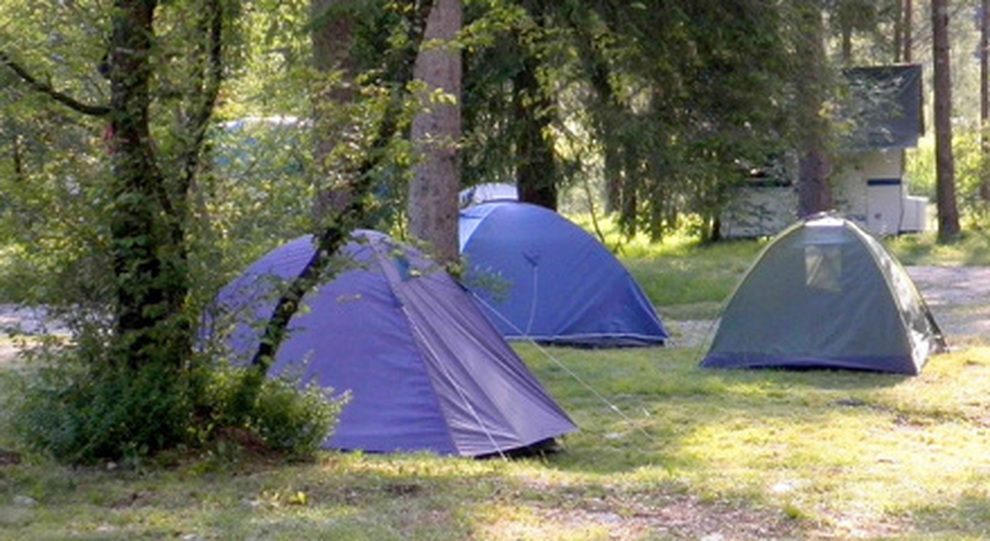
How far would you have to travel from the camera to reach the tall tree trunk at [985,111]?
32031 mm

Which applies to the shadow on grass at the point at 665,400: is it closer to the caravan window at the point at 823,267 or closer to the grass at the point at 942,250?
the caravan window at the point at 823,267

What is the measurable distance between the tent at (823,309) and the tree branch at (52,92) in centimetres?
831

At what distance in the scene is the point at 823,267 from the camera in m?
14.4

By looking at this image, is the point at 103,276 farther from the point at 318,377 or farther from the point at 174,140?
the point at 318,377

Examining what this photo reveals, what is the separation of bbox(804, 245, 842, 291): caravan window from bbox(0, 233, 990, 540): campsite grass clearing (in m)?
2.06

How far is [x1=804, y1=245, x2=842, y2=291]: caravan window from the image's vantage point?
14359 mm

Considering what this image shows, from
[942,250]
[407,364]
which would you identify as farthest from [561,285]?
[942,250]

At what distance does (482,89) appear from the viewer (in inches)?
720

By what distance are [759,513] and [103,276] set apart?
342 centimetres

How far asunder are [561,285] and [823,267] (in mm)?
3021

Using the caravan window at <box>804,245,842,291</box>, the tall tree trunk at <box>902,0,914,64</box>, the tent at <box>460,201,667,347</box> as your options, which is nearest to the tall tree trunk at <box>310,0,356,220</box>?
the caravan window at <box>804,245,842,291</box>

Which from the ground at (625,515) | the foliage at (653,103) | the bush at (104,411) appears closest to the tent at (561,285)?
the foliage at (653,103)

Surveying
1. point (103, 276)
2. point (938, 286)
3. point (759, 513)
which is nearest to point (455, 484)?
point (759, 513)

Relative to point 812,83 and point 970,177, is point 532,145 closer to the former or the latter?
point 812,83
